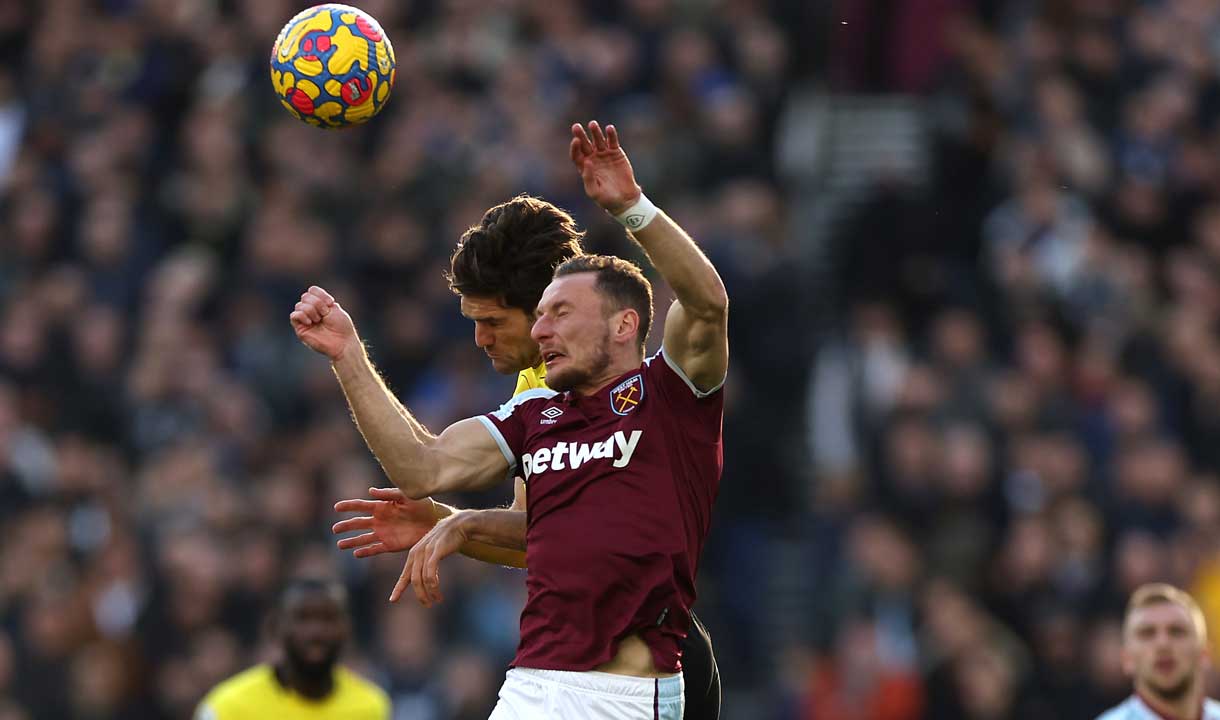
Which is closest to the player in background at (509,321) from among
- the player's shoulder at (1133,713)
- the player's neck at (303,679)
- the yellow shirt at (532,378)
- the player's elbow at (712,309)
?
the yellow shirt at (532,378)

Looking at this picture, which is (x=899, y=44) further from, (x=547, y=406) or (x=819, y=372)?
(x=547, y=406)

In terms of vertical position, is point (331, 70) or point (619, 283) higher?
point (331, 70)

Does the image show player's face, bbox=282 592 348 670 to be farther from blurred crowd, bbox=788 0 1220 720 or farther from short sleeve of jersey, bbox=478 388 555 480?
blurred crowd, bbox=788 0 1220 720

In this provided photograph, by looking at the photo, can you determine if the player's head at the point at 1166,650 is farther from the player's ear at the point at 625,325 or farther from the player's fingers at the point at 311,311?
the player's fingers at the point at 311,311

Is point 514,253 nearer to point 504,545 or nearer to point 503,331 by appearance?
point 503,331

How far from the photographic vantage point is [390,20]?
55.7 ft

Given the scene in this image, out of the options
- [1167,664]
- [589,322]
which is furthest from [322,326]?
[1167,664]

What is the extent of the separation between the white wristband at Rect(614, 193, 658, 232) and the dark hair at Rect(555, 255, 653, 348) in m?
0.29

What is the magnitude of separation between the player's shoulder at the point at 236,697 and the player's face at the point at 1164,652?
3851 millimetres

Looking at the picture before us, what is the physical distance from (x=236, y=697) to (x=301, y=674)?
314 millimetres

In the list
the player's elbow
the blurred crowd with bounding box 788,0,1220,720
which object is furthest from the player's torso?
the blurred crowd with bounding box 788,0,1220,720

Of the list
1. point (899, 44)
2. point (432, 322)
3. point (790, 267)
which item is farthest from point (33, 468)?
point (899, 44)

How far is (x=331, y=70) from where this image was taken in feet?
25.6

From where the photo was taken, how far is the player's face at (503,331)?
7629 millimetres
